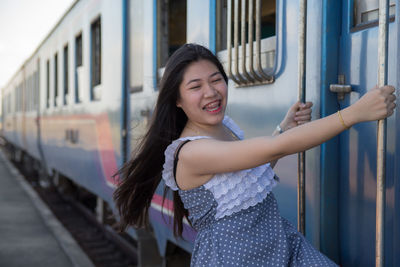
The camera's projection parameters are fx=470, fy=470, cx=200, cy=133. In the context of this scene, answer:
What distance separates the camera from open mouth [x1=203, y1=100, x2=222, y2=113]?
5.14 ft

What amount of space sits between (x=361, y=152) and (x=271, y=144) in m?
0.41

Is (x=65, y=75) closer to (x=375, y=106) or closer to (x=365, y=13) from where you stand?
(x=365, y=13)

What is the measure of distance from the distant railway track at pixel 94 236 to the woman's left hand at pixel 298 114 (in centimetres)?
360

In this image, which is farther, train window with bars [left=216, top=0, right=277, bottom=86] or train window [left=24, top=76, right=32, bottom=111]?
train window [left=24, top=76, right=32, bottom=111]

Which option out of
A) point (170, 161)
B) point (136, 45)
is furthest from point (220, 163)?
point (136, 45)

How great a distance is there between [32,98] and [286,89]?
9889 millimetres

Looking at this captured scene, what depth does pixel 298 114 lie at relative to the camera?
169 cm

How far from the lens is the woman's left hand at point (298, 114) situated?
1.67 m

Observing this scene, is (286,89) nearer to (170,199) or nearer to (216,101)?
(216,101)

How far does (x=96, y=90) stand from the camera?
15.8 feet

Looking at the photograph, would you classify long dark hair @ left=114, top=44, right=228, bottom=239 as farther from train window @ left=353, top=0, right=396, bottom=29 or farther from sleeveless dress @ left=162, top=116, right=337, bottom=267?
train window @ left=353, top=0, right=396, bottom=29

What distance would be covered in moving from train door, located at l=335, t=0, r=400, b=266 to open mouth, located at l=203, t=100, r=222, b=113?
1.42 feet

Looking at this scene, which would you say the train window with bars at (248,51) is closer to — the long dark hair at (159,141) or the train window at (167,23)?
the long dark hair at (159,141)

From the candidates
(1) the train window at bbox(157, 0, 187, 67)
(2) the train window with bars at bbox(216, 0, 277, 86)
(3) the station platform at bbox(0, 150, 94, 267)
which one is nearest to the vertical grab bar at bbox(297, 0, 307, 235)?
(2) the train window with bars at bbox(216, 0, 277, 86)
